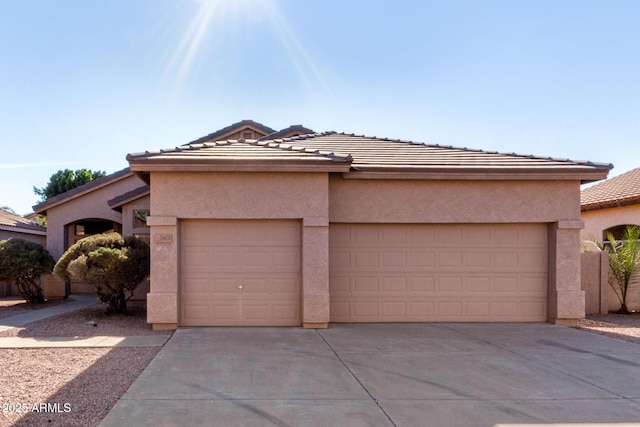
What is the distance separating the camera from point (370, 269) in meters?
10.6

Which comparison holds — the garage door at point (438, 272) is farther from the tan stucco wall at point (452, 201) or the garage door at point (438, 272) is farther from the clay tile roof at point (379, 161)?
the clay tile roof at point (379, 161)

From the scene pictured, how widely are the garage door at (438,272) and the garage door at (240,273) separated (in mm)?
1121

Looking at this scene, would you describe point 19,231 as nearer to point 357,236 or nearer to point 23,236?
point 23,236

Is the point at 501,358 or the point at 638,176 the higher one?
the point at 638,176

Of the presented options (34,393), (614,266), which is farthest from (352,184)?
(614,266)

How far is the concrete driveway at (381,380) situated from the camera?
5.04m

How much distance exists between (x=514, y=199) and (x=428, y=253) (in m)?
2.37

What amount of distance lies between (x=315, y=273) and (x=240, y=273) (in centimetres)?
164

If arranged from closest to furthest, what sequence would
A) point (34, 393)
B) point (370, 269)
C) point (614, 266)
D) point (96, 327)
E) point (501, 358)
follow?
point (34, 393) < point (501, 358) < point (96, 327) < point (370, 269) < point (614, 266)

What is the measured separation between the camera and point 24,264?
13.1 m

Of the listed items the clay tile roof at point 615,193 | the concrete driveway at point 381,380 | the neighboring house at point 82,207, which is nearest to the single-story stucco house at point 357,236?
the concrete driveway at point 381,380

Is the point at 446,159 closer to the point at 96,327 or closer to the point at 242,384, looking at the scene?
the point at 242,384

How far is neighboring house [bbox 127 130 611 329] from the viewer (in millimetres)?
9750

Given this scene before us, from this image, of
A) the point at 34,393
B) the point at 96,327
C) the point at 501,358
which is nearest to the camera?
the point at 34,393
